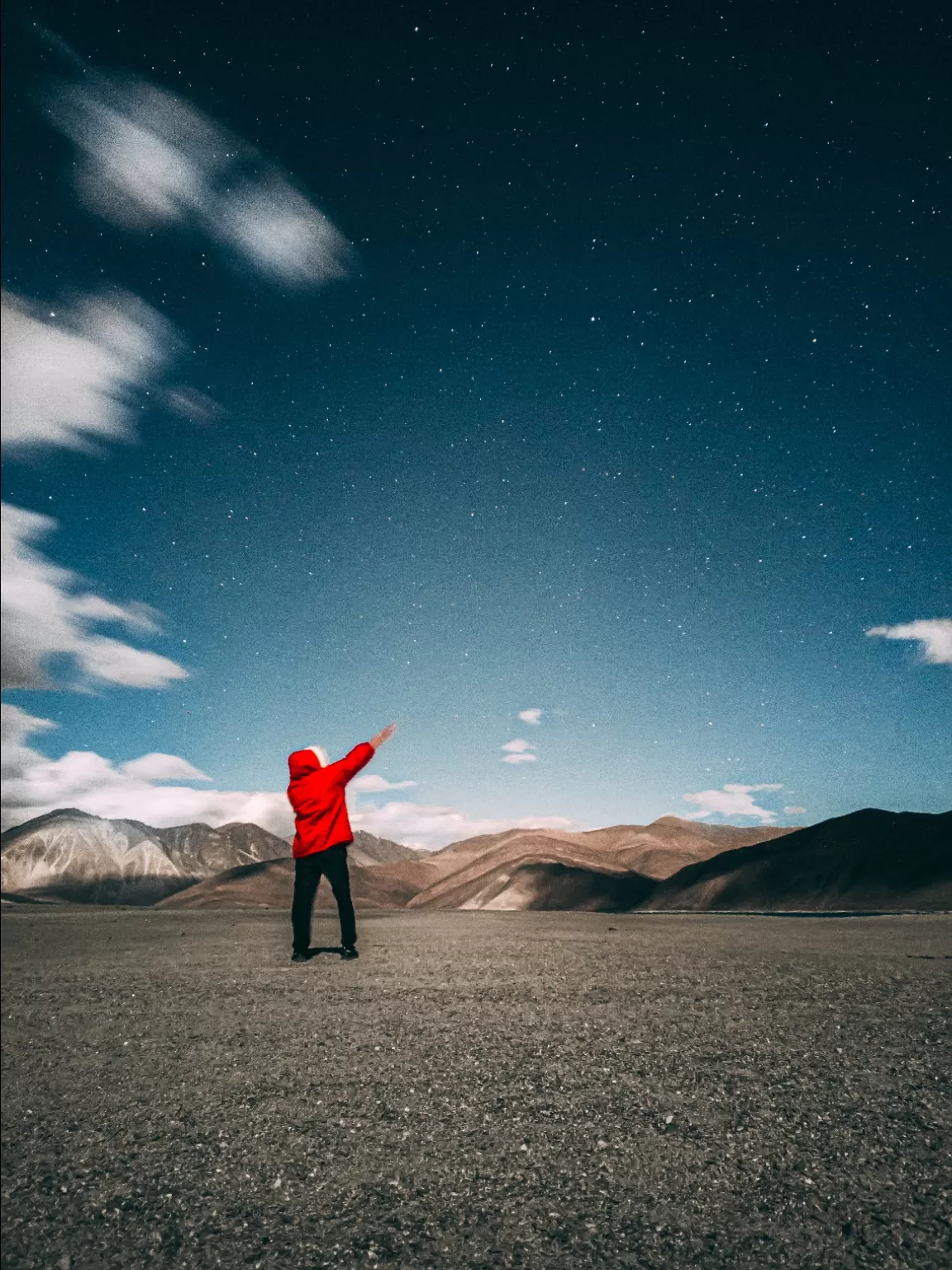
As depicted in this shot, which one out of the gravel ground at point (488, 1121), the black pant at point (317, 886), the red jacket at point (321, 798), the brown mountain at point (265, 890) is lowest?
the brown mountain at point (265, 890)

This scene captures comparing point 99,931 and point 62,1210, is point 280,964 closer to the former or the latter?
point 62,1210

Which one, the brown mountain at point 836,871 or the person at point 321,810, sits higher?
the person at point 321,810

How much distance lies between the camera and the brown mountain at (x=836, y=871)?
41719mm

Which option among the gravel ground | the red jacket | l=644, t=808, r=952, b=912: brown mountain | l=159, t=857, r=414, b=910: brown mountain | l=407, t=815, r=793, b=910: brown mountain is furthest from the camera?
l=159, t=857, r=414, b=910: brown mountain

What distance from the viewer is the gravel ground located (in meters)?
2.12

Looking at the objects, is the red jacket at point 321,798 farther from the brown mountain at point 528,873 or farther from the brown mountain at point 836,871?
the brown mountain at point 528,873

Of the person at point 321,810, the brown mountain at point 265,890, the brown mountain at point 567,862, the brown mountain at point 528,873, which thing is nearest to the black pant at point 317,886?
the person at point 321,810

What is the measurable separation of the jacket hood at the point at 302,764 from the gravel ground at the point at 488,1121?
159 centimetres

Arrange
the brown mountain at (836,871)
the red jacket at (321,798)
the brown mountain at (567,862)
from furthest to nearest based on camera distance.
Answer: the brown mountain at (567,862), the brown mountain at (836,871), the red jacket at (321,798)

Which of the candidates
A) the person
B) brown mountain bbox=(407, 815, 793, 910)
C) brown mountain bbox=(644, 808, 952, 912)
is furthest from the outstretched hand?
brown mountain bbox=(407, 815, 793, 910)

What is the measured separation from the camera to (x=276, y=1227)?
226cm

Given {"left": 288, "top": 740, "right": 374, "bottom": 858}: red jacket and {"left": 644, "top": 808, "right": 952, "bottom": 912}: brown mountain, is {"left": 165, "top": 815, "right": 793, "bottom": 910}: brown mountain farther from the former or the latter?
{"left": 288, "top": 740, "right": 374, "bottom": 858}: red jacket

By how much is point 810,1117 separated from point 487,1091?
132 centimetres

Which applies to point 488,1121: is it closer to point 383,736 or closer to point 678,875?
point 383,736
